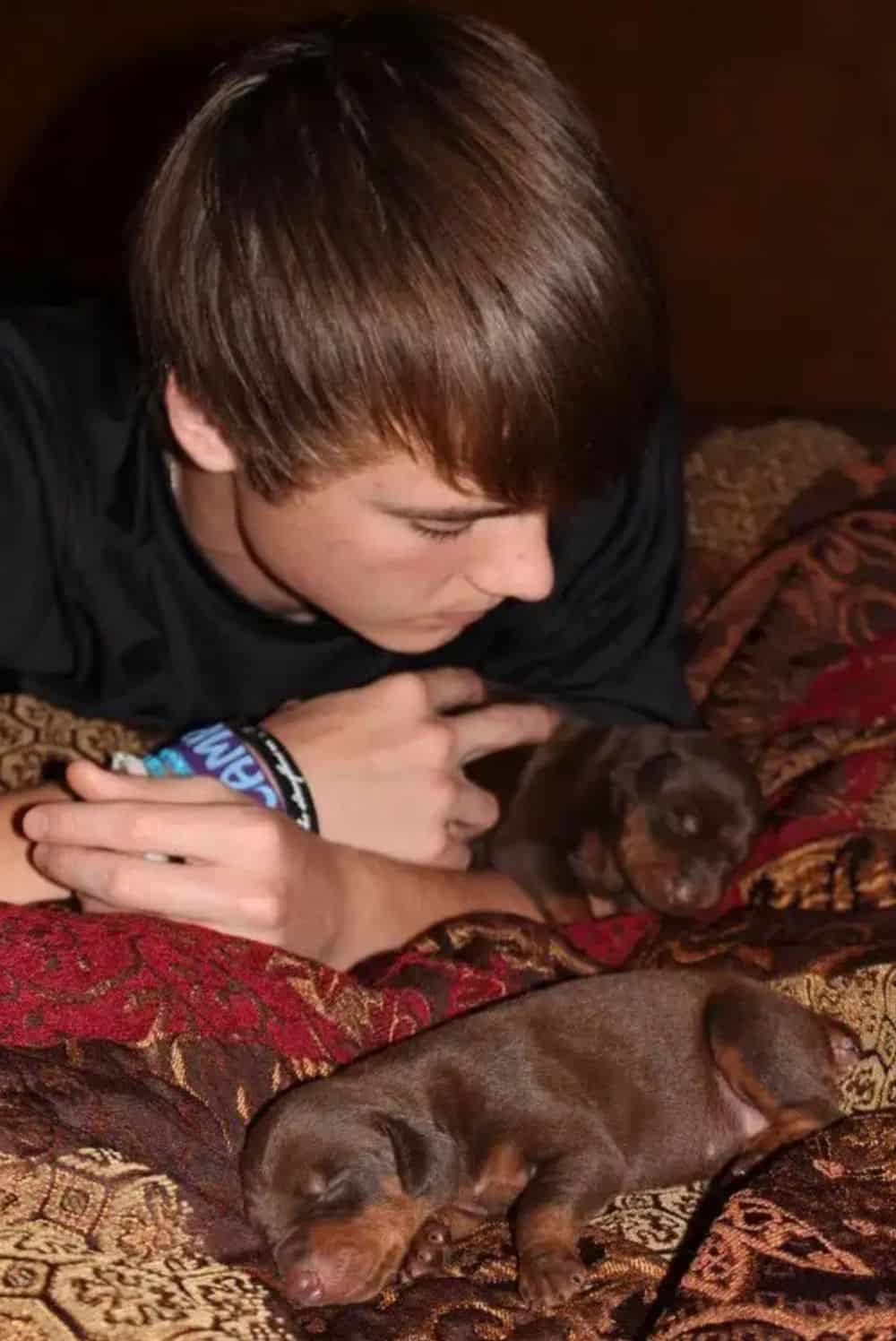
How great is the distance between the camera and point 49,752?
2.07m

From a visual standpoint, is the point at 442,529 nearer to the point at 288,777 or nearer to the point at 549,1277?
the point at 288,777

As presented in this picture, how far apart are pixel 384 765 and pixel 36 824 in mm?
452

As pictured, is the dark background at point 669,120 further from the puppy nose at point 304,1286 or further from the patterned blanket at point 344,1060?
the puppy nose at point 304,1286

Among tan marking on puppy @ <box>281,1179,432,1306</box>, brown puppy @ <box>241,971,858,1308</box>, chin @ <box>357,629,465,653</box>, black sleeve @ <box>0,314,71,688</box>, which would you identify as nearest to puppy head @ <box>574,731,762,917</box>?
chin @ <box>357,629,465,653</box>

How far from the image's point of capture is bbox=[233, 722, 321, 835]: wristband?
6.19 feet

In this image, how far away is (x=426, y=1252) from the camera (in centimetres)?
127

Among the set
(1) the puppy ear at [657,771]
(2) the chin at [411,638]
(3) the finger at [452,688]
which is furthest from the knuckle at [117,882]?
(1) the puppy ear at [657,771]

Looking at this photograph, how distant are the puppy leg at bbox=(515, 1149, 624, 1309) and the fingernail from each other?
0.55 metres

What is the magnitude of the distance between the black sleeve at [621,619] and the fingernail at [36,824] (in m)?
0.72

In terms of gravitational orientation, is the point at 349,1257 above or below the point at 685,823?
above

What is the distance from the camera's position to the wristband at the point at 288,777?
1.89 metres

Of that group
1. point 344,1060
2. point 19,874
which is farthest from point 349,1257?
point 19,874

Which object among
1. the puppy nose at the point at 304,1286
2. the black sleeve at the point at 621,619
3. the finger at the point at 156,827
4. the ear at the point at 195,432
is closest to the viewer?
the puppy nose at the point at 304,1286

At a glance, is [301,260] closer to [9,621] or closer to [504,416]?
[504,416]
